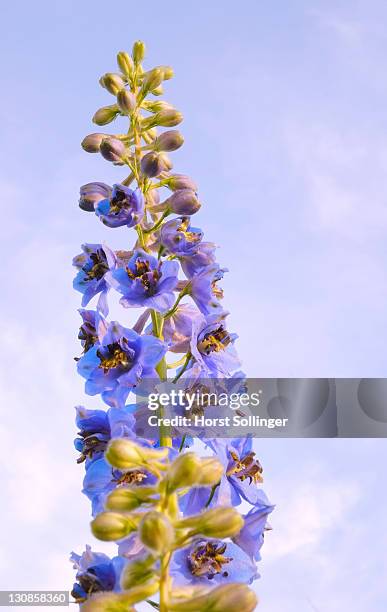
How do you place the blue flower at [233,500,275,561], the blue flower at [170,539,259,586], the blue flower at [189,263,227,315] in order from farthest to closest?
the blue flower at [189,263,227,315]
the blue flower at [233,500,275,561]
the blue flower at [170,539,259,586]

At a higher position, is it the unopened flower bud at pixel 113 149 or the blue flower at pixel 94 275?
the unopened flower bud at pixel 113 149

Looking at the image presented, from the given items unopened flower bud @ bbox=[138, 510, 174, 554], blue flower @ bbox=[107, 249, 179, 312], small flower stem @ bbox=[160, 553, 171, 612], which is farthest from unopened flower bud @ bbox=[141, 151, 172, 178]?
unopened flower bud @ bbox=[138, 510, 174, 554]

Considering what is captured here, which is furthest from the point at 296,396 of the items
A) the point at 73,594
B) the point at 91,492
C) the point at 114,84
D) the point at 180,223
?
the point at 114,84

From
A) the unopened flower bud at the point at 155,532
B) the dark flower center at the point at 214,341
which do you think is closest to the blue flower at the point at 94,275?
the dark flower center at the point at 214,341

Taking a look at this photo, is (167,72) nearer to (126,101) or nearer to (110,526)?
(126,101)

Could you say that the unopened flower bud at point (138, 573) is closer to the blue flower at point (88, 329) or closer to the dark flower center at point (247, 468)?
the dark flower center at point (247, 468)

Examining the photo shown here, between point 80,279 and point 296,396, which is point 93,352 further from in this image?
point 296,396

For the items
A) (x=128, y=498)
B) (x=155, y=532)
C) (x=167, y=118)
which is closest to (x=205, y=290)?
(x=167, y=118)

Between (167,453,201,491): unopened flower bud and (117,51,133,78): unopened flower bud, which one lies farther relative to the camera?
(117,51,133,78): unopened flower bud

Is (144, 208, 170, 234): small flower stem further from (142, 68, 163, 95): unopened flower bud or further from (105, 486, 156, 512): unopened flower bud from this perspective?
(105, 486, 156, 512): unopened flower bud
